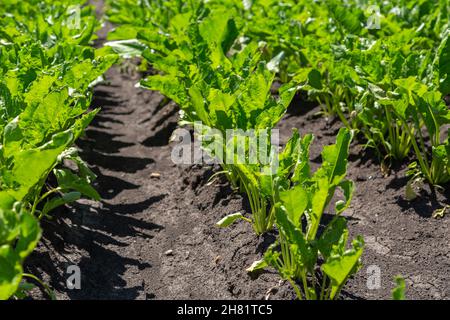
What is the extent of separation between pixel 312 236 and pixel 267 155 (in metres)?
0.47

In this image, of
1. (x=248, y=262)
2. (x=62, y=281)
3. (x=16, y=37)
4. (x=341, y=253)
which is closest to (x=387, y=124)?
(x=248, y=262)

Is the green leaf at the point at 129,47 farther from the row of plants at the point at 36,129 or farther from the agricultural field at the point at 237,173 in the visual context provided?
the row of plants at the point at 36,129

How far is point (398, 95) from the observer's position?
3818 millimetres

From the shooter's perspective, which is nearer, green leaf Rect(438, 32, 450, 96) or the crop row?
the crop row

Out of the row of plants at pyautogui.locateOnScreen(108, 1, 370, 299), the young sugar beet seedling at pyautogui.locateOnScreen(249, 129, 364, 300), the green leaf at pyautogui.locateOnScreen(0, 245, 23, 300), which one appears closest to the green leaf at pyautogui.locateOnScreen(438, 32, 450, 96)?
the row of plants at pyautogui.locateOnScreen(108, 1, 370, 299)

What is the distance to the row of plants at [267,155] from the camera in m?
2.87

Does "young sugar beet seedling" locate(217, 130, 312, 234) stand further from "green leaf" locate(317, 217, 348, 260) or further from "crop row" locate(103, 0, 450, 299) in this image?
"green leaf" locate(317, 217, 348, 260)

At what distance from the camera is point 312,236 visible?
3.12 meters

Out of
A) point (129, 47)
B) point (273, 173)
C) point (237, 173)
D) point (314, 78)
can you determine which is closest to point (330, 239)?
point (273, 173)

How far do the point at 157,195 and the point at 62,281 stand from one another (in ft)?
4.42

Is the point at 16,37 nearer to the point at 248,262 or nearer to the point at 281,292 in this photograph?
the point at 248,262

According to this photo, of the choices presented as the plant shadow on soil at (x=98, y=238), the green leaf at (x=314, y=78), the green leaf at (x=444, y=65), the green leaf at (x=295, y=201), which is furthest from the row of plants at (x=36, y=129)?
the green leaf at (x=444, y=65)

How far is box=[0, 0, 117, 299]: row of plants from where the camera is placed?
2500mm

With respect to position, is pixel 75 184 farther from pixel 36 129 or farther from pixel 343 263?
pixel 343 263
